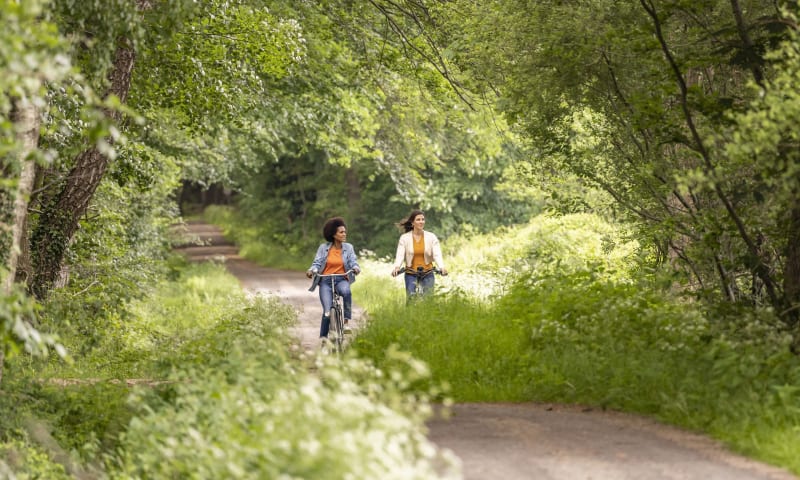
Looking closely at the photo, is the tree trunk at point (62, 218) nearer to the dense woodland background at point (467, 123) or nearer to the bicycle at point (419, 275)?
the dense woodland background at point (467, 123)

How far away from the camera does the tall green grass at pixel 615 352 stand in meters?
8.92

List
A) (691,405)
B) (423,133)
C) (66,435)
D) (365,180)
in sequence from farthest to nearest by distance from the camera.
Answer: (365,180), (423,133), (66,435), (691,405)

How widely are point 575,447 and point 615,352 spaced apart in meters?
2.80

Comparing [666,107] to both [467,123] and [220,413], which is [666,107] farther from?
[467,123]

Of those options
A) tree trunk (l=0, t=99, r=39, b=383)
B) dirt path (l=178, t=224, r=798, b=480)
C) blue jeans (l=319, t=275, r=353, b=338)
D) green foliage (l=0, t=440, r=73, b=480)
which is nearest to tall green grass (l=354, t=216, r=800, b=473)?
dirt path (l=178, t=224, r=798, b=480)

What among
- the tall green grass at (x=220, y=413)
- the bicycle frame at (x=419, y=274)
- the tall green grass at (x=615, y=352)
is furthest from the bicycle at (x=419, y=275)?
the tall green grass at (x=220, y=413)

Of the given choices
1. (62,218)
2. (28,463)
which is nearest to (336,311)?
(62,218)

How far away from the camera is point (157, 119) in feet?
68.0

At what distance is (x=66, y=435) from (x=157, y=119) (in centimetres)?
1156

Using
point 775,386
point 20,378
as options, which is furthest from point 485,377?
point 20,378

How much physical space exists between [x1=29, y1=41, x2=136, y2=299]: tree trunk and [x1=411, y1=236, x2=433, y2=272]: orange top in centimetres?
441

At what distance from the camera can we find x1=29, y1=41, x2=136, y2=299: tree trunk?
14.3 metres

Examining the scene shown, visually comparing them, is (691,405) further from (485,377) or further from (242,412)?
(242,412)

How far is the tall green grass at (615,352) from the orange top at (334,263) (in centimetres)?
84
